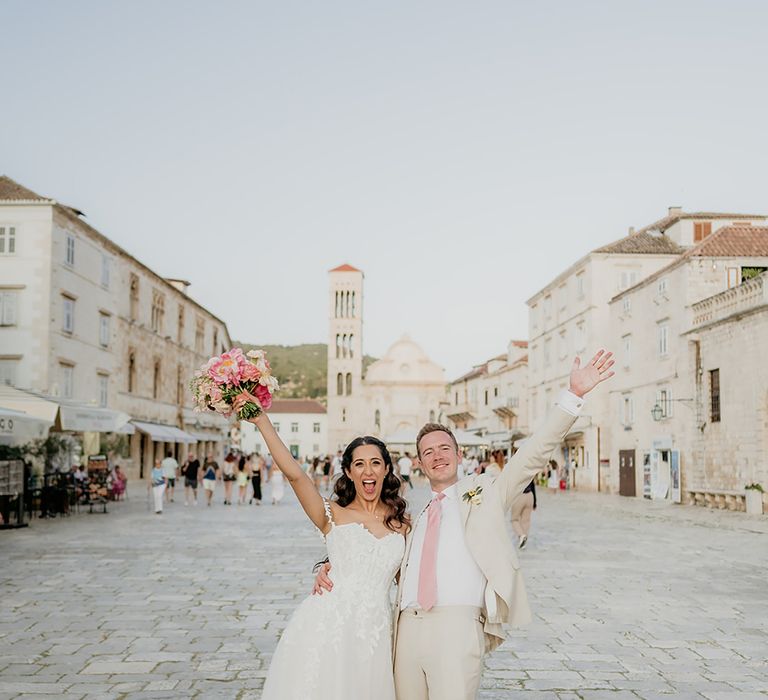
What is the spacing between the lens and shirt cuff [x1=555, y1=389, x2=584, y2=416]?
11.5ft

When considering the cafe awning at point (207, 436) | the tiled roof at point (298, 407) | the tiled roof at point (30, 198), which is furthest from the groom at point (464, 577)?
the tiled roof at point (298, 407)

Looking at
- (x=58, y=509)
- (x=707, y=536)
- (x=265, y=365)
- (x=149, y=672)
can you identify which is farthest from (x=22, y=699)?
(x=58, y=509)

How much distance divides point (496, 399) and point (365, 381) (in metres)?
28.9

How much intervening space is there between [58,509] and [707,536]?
15.0 m

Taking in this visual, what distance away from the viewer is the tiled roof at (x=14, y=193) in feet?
107

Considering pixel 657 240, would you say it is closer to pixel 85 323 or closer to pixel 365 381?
pixel 85 323

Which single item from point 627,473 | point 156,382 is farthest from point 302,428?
point 627,473

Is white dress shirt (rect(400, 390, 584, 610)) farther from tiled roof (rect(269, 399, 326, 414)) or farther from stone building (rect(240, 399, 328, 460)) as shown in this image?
tiled roof (rect(269, 399, 326, 414))

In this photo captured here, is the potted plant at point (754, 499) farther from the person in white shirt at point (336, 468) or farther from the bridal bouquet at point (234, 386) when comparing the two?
the bridal bouquet at point (234, 386)

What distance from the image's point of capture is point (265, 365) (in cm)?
394

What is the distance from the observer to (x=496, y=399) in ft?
209

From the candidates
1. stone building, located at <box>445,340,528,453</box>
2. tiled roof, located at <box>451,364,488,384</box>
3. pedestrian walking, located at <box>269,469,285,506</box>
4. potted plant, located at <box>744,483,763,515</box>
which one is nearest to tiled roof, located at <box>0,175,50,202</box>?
pedestrian walking, located at <box>269,469,285,506</box>

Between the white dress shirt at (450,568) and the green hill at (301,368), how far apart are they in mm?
136402

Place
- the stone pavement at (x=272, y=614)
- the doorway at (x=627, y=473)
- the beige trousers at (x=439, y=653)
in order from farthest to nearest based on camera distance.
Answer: the doorway at (x=627, y=473), the stone pavement at (x=272, y=614), the beige trousers at (x=439, y=653)
